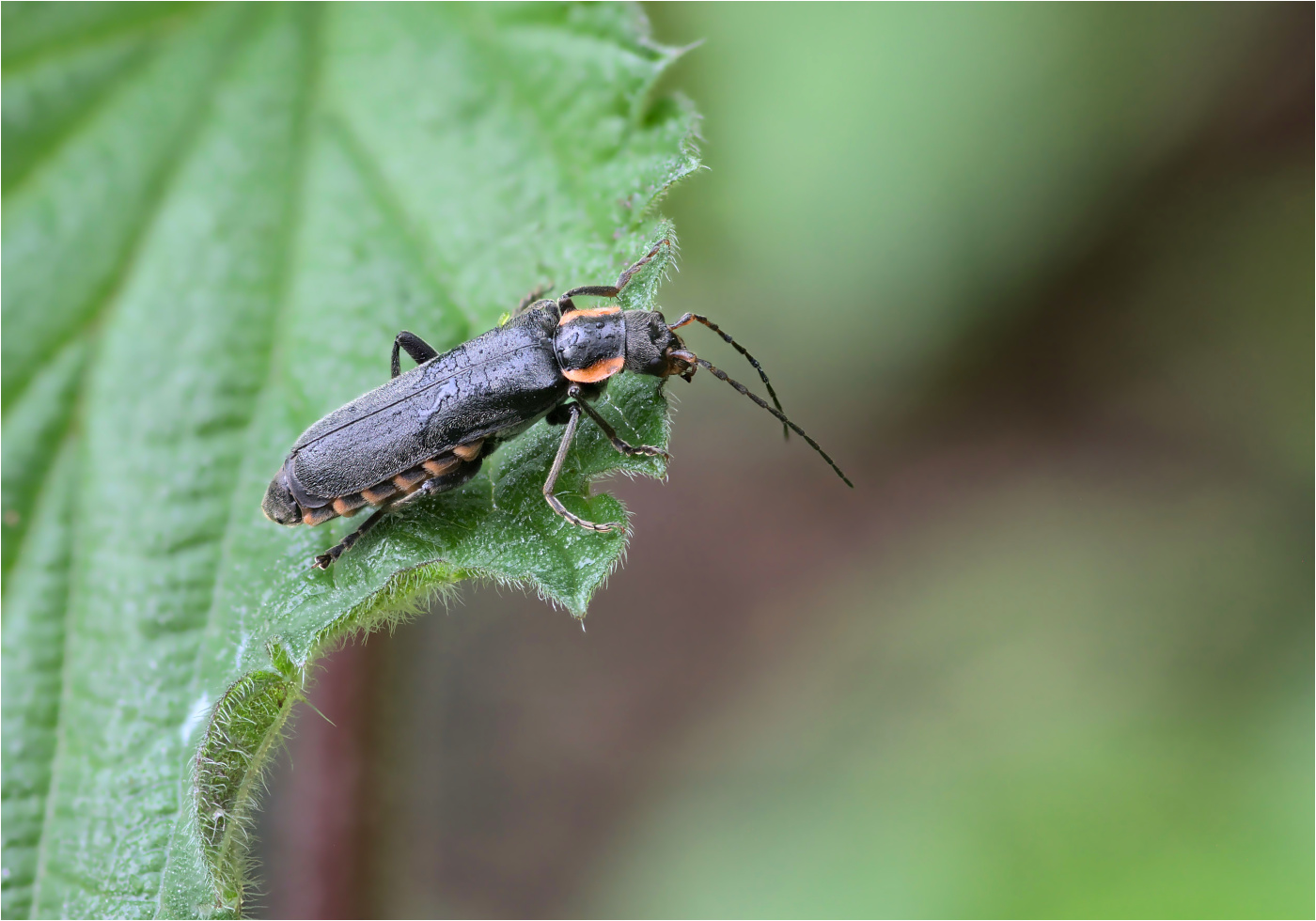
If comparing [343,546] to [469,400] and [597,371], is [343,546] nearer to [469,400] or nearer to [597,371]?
[469,400]

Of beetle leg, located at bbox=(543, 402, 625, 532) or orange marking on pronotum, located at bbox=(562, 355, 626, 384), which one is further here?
orange marking on pronotum, located at bbox=(562, 355, 626, 384)

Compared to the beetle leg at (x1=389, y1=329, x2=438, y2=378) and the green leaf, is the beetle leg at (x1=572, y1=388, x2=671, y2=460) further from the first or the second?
the beetle leg at (x1=389, y1=329, x2=438, y2=378)

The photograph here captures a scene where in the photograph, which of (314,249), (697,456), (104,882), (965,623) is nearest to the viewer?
(104,882)

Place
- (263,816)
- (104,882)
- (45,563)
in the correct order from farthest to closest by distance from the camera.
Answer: (263,816), (45,563), (104,882)

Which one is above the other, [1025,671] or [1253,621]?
[1253,621]

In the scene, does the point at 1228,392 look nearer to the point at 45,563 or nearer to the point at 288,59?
the point at 288,59

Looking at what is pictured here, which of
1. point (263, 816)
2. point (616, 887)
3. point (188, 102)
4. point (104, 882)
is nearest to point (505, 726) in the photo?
point (616, 887)

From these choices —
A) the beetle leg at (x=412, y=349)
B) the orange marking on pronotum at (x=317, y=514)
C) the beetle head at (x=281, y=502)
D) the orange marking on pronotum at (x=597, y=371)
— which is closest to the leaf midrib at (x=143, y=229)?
the beetle head at (x=281, y=502)

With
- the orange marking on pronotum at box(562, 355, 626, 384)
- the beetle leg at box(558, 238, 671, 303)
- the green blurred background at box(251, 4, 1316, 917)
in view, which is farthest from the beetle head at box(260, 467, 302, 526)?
the beetle leg at box(558, 238, 671, 303)
